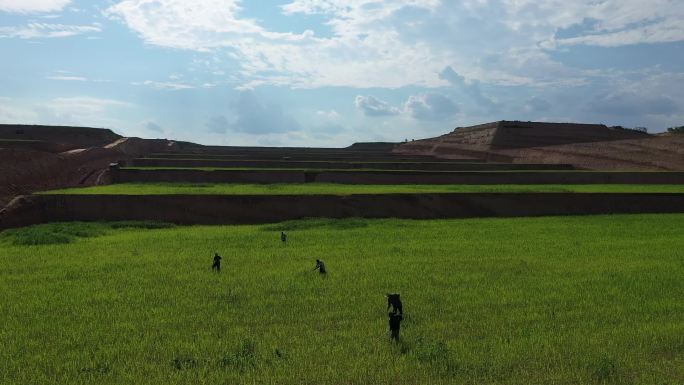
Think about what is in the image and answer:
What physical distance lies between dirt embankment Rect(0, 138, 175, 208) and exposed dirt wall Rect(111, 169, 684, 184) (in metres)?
3.09

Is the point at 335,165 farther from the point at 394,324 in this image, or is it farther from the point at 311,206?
the point at 394,324

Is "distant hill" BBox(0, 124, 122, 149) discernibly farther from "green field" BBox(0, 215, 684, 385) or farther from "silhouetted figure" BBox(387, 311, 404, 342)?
"silhouetted figure" BBox(387, 311, 404, 342)

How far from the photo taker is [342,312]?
502 cm

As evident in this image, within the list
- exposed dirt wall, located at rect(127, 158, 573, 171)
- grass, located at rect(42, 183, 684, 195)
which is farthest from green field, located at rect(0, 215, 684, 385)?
exposed dirt wall, located at rect(127, 158, 573, 171)

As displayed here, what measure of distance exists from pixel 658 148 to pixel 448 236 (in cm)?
2048

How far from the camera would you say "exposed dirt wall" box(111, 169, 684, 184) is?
19516 millimetres

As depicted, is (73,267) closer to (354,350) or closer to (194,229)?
(194,229)

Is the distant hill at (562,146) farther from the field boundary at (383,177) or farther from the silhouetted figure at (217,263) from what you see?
the silhouetted figure at (217,263)

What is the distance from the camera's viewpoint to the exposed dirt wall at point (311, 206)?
1180 cm

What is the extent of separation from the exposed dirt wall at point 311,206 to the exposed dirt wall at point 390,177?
21.8 ft

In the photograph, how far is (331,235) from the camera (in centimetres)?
998

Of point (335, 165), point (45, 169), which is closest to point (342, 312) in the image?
point (45, 169)

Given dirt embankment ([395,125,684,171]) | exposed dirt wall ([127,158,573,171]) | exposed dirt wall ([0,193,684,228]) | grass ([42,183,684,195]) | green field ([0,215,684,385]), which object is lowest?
green field ([0,215,684,385])

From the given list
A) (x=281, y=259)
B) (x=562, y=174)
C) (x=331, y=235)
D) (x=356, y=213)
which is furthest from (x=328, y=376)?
(x=562, y=174)
